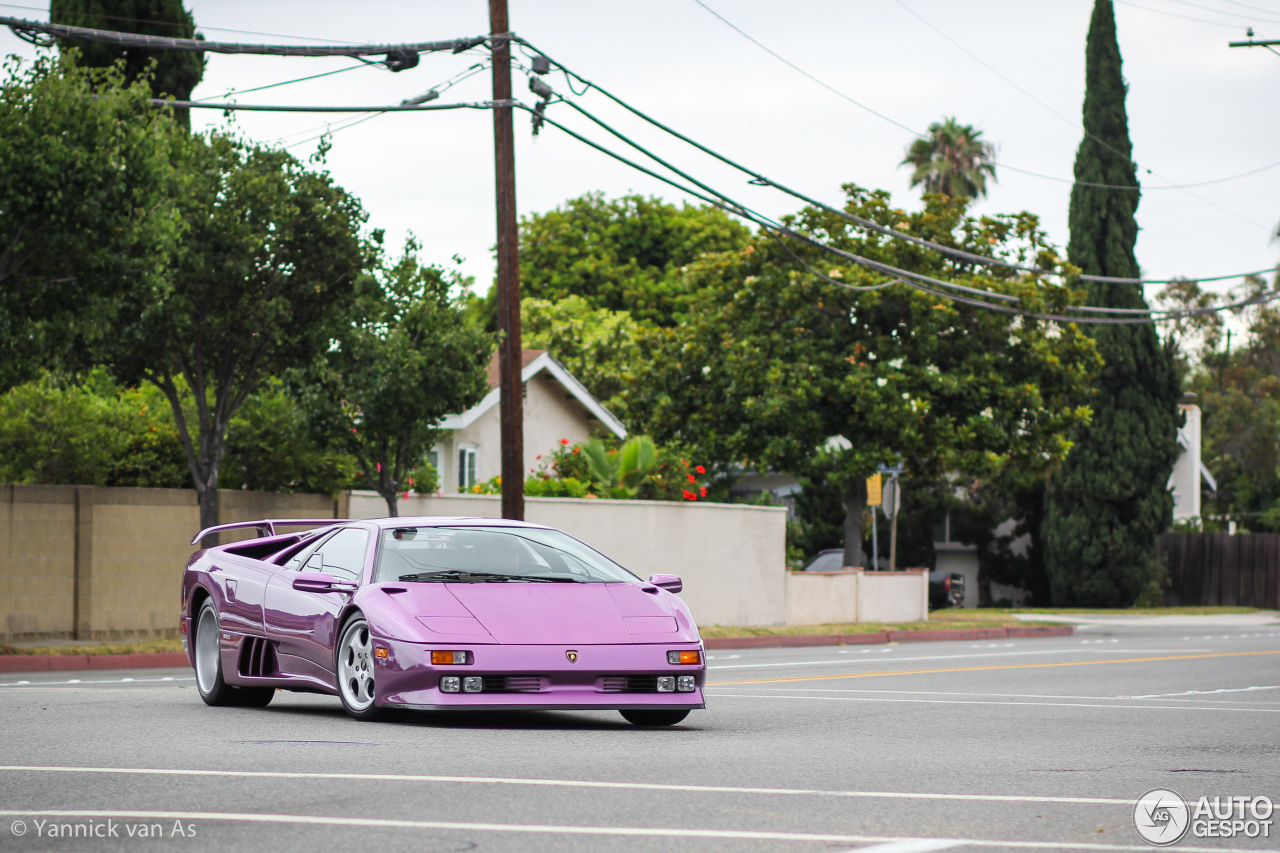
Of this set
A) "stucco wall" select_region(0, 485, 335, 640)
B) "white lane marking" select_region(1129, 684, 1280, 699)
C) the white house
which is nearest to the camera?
"white lane marking" select_region(1129, 684, 1280, 699)

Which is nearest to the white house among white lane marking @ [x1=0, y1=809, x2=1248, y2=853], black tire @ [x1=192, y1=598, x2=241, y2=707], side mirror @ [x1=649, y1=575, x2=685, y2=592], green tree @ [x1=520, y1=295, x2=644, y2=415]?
green tree @ [x1=520, y1=295, x2=644, y2=415]

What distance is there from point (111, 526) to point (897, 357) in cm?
1713

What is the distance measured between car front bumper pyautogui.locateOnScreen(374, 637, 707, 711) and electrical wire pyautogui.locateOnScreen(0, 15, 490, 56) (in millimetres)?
10553

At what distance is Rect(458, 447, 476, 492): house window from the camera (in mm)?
35562

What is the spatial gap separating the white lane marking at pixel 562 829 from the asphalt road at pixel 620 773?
0.01m

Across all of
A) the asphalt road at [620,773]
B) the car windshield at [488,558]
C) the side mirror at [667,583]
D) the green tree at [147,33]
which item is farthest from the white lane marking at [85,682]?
Result: the green tree at [147,33]

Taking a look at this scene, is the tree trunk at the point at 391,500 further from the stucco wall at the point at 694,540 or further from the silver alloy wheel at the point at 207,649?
the silver alloy wheel at the point at 207,649

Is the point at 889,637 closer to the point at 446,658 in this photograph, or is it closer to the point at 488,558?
the point at 488,558

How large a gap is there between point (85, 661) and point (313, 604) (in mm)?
8217

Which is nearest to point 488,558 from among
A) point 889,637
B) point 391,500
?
point 391,500

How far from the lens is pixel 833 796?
655 centimetres

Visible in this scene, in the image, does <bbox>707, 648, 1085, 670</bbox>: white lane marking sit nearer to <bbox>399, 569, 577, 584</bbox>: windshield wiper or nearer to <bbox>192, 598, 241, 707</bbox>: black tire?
<bbox>192, 598, 241, 707</bbox>: black tire

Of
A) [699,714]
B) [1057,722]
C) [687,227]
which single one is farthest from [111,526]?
[687,227]

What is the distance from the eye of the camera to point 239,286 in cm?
1953
